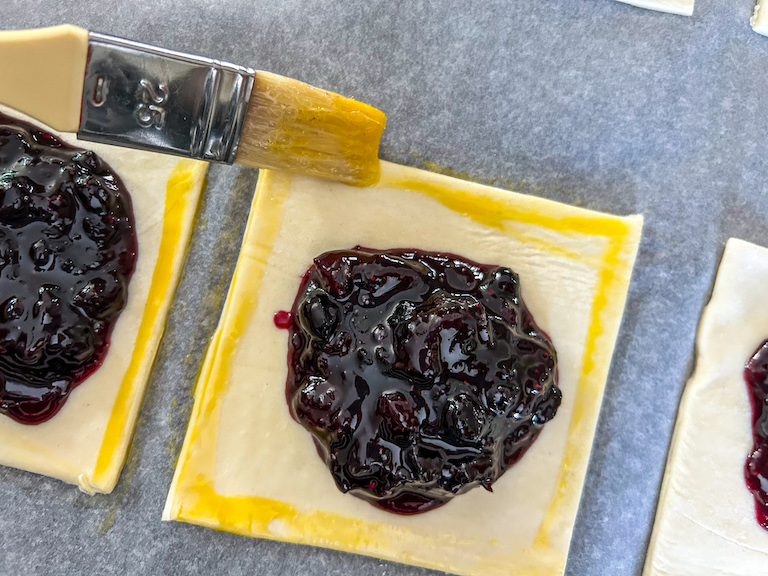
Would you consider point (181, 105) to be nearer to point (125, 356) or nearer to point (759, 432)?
Answer: point (125, 356)

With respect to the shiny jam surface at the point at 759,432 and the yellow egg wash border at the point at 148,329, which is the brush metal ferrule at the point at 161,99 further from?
the shiny jam surface at the point at 759,432

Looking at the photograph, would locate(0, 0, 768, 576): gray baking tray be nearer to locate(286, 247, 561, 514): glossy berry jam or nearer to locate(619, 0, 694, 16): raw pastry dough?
locate(619, 0, 694, 16): raw pastry dough

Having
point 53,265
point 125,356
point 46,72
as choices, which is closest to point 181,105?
point 46,72

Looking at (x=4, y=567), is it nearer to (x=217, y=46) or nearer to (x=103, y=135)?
(x=103, y=135)

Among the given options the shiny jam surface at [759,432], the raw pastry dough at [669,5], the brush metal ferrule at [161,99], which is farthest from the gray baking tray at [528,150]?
the brush metal ferrule at [161,99]

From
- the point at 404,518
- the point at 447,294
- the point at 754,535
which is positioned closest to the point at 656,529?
the point at 754,535

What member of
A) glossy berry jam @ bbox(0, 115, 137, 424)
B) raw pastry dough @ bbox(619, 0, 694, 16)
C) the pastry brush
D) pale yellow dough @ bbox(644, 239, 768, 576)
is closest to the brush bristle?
the pastry brush
